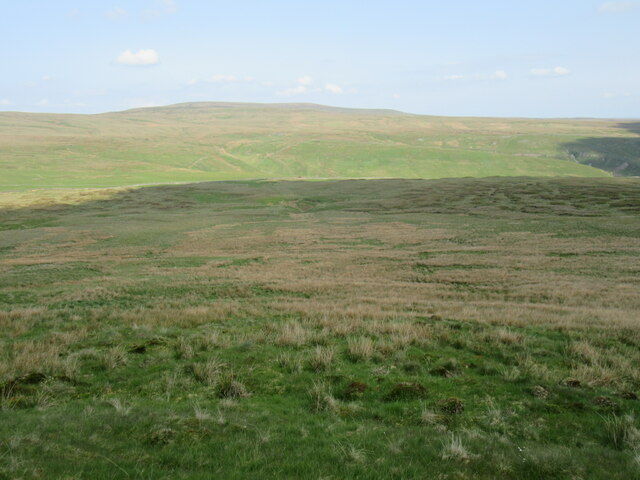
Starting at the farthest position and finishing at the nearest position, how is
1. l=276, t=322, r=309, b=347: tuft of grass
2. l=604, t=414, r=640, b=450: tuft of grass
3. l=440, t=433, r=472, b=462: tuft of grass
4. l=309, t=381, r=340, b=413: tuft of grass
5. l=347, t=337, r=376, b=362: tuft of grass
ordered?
l=276, t=322, r=309, b=347: tuft of grass < l=347, t=337, r=376, b=362: tuft of grass < l=309, t=381, r=340, b=413: tuft of grass < l=604, t=414, r=640, b=450: tuft of grass < l=440, t=433, r=472, b=462: tuft of grass

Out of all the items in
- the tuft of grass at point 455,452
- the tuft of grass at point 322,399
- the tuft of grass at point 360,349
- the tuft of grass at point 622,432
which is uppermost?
the tuft of grass at point 455,452

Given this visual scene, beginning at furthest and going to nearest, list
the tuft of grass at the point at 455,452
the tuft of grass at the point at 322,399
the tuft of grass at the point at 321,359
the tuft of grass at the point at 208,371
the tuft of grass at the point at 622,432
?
1. the tuft of grass at the point at 321,359
2. the tuft of grass at the point at 208,371
3. the tuft of grass at the point at 322,399
4. the tuft of grass at the point at 622,432
5. the tuft of grass at the point at 455,452

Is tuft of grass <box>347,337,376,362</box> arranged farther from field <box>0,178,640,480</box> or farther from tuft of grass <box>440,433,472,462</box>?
tuft of grass <box>440,433,472,462</box>

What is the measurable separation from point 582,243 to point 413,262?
1659 centimetres

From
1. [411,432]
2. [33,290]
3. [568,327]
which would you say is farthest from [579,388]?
[33,290]

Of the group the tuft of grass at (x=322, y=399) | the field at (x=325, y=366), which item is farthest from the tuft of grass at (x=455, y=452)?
the tuft of grass at (x=322, y=399)

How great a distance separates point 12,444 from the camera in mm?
6145

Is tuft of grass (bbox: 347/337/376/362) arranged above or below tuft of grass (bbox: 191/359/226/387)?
below

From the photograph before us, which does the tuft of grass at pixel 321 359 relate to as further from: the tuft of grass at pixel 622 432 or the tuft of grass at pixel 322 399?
the tuft of grass at pixel 622 432

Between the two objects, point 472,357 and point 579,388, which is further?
point 472,357

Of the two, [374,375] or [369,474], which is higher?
[369,474]

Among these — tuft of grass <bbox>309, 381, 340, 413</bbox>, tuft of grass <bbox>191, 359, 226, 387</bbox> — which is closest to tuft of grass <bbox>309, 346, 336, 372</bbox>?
tuft of grass <bbox>309, 381, 340, 413</bbox>

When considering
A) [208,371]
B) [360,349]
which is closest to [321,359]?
[360,349]

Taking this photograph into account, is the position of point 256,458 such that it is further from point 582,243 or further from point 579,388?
point 582,243
